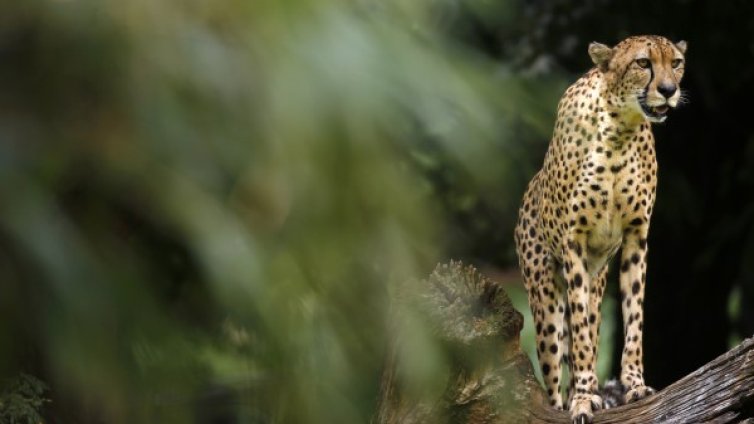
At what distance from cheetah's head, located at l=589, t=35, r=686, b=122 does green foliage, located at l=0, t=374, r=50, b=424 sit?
1.54 m

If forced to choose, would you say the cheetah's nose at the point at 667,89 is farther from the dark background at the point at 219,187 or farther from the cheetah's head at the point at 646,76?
the dark background at the point at 219,187

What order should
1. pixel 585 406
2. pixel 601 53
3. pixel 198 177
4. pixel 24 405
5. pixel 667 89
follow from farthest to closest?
pixel 24 405 → pixel 585 406 → pixel 601 53 → pixel 667 89 → pixel 198 177

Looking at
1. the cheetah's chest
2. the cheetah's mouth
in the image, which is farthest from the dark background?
the cheetah's chest

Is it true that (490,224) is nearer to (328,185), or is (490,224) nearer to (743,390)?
(743,390)

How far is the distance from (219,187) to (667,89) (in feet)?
4.13

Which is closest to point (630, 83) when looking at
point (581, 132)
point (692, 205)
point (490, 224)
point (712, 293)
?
point (581, 132)

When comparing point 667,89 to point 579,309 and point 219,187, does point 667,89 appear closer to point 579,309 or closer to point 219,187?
point 579,309

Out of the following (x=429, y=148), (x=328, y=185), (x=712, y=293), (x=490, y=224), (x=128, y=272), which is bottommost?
(x=128, y=272)

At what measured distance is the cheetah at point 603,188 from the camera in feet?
9.70

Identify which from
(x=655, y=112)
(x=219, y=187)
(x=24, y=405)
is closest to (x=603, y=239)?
(x=655, y=112)

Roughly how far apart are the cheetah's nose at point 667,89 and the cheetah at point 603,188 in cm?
3

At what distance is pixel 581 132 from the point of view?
122 inches

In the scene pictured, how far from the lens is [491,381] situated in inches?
145

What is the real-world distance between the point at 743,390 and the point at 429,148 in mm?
1505
